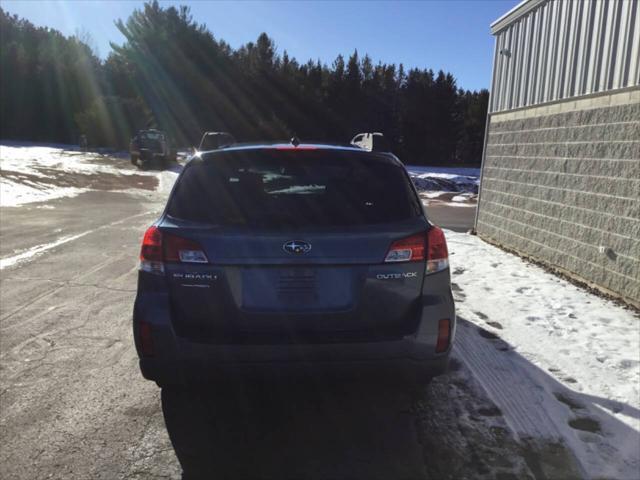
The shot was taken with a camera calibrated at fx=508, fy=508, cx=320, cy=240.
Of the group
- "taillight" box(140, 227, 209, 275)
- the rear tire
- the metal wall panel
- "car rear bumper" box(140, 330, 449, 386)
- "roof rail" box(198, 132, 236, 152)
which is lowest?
the rear tire

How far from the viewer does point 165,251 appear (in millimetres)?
2842

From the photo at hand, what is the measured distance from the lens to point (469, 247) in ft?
30.7

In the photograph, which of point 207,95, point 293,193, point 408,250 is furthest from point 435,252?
point 207,95

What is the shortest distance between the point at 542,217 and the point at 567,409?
199 inches

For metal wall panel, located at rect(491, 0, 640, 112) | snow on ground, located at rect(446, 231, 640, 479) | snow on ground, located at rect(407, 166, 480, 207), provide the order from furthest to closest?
snow on ground, located at rect(407, 166, 480, 207), metal wall panel, located at rect(491, 0, 640, 112), snow on ground, located at rect(446, 231, 640, 479)

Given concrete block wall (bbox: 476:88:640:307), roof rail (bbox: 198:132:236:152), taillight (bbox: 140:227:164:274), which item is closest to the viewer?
taillight (bbox: 140:227:164:274)

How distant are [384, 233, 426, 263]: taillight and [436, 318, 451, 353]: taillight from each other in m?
0.40

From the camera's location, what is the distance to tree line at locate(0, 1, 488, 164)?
4684cm

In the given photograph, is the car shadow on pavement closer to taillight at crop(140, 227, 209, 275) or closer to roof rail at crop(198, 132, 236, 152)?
taillight at crop(140, 227, 209, 275)

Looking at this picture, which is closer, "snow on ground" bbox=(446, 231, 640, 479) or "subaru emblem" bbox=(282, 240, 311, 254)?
"subaru emblem" bbox=(282, 240, 311, 254)

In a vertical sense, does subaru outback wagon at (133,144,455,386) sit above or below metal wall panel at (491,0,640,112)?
below

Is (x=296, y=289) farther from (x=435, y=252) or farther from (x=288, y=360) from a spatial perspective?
(x=435, y=252)

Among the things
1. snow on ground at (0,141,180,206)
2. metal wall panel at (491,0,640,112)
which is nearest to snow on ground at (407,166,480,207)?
metal wall panel at (491,0,640,112)

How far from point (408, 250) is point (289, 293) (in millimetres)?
714
